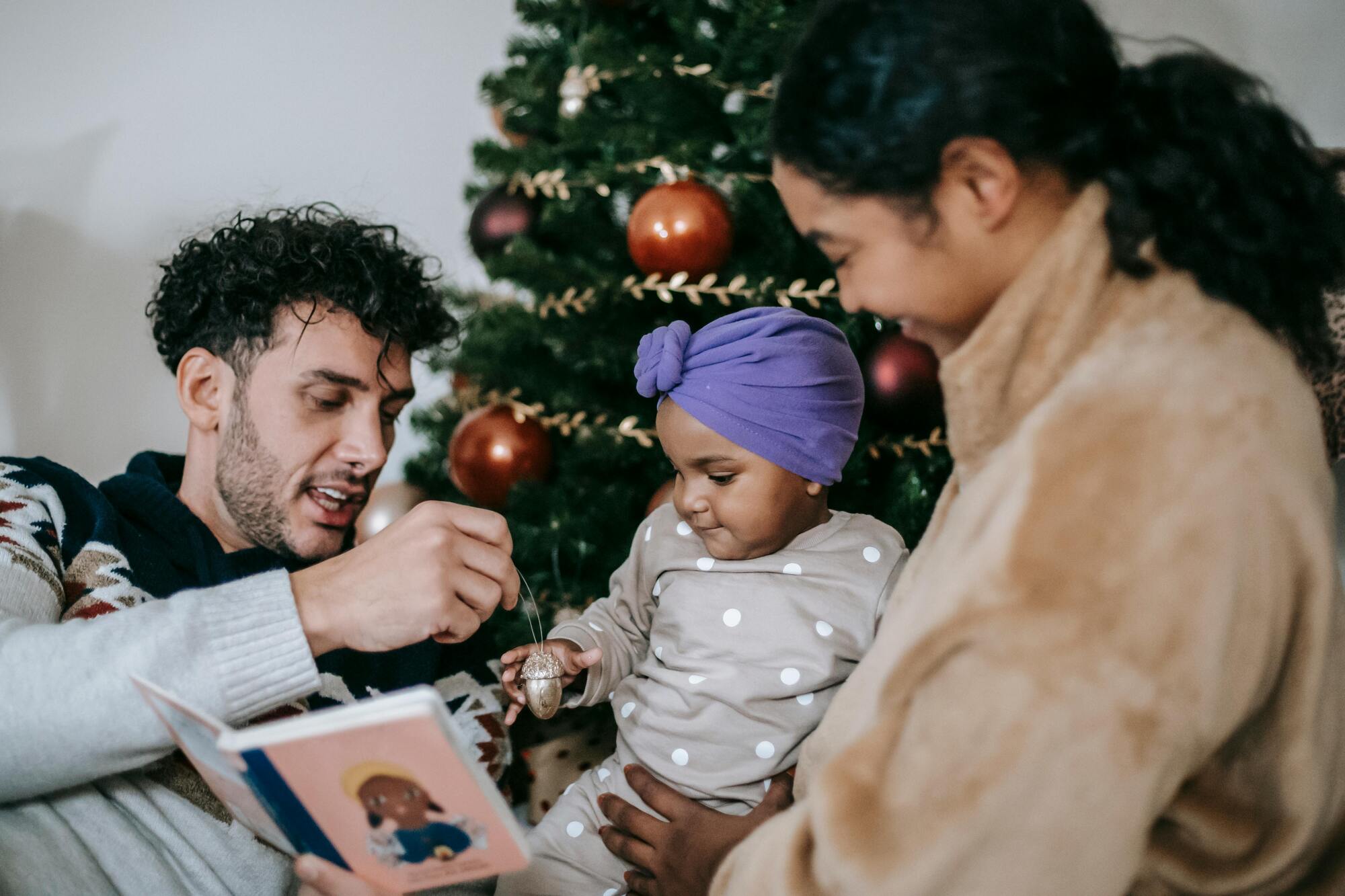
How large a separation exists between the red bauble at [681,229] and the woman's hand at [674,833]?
0.99 m

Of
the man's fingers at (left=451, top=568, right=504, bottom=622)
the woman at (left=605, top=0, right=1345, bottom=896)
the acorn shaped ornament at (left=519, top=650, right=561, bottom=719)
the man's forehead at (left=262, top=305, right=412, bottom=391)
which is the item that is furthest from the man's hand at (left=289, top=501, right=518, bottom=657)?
the woman at (left=605, top=0, right=1345, bottom=896)

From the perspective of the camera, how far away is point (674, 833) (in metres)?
1.17

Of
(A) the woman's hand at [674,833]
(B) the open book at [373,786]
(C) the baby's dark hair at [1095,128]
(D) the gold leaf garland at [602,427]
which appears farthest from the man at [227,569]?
(C) the baby's dark hair at [1095,128]

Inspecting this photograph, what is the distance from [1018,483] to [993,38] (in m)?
0.41

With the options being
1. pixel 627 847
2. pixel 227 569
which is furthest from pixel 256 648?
pixel 627 847

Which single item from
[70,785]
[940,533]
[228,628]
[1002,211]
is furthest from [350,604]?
[1002,211]

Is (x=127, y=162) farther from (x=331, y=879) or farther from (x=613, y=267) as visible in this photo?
(x=331, y=879)

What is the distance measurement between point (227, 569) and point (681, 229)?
1033mm

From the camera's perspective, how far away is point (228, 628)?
43.5 inches

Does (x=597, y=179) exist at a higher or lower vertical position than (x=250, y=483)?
higher

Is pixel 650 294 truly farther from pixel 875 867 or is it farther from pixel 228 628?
pixel 875 867

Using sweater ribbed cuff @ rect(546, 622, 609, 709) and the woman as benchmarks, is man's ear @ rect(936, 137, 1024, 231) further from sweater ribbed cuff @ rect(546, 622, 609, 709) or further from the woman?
sweater ribbed cuff @ rect(546, 622, 609, 709)

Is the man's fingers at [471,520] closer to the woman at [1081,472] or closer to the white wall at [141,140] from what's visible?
the woman at [1081,472]

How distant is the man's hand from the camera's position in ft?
3.91
